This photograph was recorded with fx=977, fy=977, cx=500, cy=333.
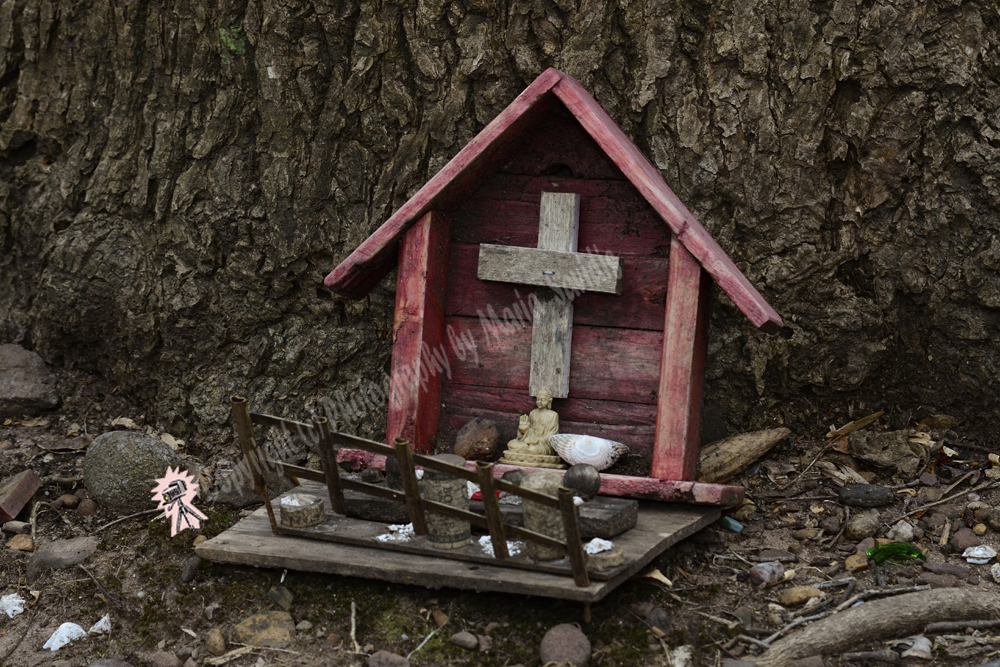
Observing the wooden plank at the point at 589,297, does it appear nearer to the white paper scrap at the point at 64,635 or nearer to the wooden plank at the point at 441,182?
the wooden plank at the point at 441,182

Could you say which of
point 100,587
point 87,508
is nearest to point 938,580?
point 100,587

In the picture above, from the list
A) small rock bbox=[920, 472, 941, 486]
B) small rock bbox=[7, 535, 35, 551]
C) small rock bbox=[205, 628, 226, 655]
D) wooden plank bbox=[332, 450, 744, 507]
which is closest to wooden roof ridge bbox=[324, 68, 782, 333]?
wooden plank bbox=[332, 450, 744, 507]

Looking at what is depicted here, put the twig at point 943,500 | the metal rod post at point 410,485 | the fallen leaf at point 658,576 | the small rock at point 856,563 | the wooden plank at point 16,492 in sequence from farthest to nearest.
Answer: the wooden plank at point 16,492, the twig at point 943,500, the small rock at point 856,563, the fallen leaf at point 658,576, the metal rod post at point 410,485

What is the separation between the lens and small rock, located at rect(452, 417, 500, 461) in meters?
3.81

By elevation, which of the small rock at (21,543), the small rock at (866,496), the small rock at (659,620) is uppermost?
the small rock at (866,496)

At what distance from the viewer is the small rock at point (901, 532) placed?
3.82 meters

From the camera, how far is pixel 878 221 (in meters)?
4.50

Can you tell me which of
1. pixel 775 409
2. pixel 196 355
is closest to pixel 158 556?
pixel 196 355

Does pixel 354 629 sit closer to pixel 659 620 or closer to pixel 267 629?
pixel 267 629

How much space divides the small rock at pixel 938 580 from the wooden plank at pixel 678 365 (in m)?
0.93

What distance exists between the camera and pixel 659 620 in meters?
3.25

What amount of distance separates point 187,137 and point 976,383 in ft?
12.9

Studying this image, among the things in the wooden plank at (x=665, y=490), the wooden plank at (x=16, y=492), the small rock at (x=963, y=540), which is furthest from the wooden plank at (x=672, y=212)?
the wooden plank at (x=16, y=492)

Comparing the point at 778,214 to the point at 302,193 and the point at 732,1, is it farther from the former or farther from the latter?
the point at 302,193
